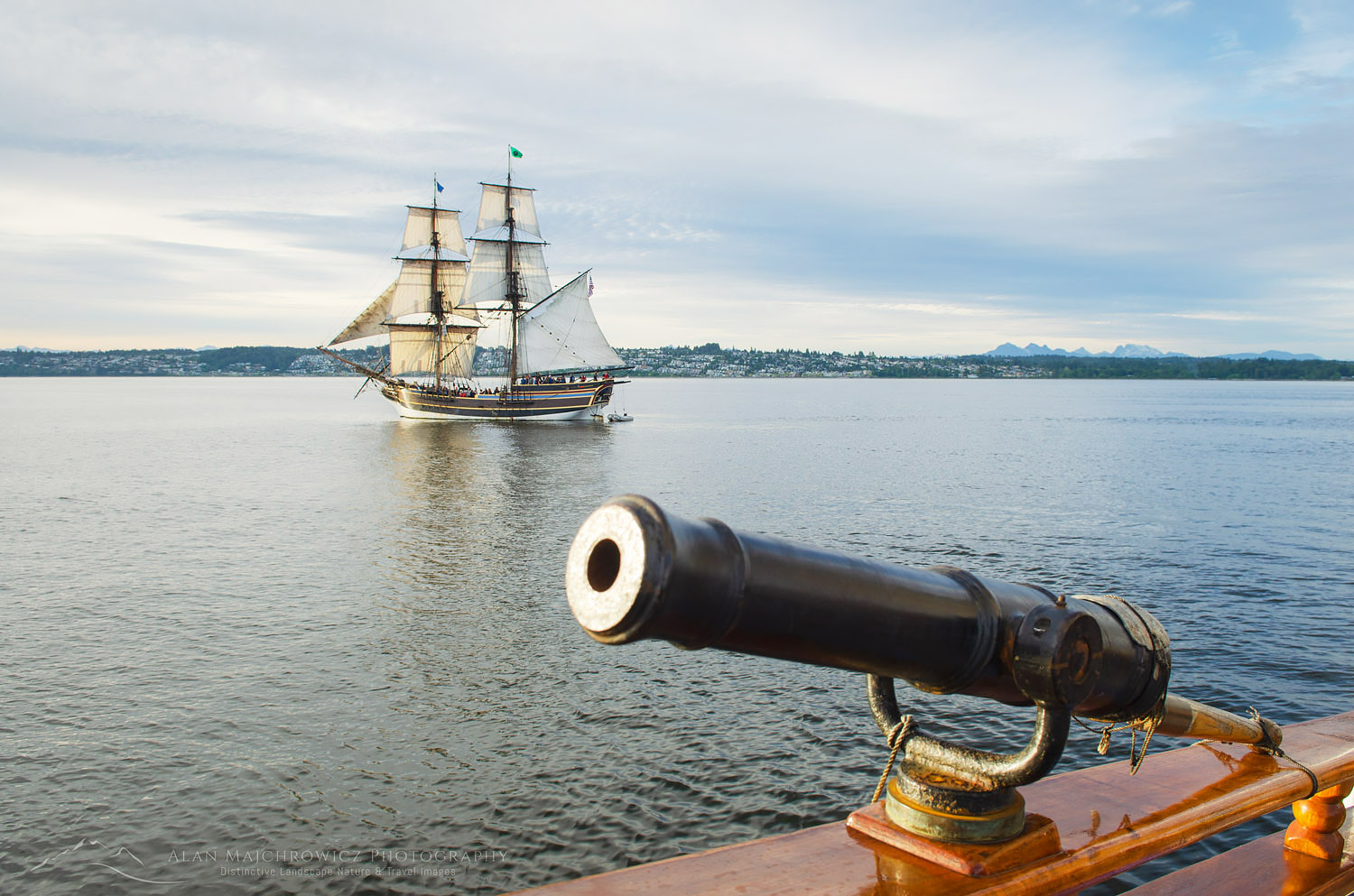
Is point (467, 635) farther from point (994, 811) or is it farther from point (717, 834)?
point (994, 811)

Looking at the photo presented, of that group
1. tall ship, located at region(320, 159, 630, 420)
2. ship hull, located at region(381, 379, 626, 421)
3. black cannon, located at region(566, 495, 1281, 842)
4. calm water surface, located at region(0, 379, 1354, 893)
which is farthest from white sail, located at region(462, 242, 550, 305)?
black cannon, located at region(566, 495, 1281, 842)

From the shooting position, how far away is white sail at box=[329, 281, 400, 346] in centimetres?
9706

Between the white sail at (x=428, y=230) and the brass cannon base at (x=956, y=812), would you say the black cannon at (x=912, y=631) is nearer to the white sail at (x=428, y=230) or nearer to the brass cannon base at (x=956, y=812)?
the brass cannon base at (x=956, y=812)

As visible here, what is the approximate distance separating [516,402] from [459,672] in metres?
81.3

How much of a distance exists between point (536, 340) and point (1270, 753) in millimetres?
96433

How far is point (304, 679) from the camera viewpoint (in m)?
13.9

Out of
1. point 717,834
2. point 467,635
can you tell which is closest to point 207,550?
point 467,635

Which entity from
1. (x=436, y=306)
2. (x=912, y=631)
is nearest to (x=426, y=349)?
(x=436, y=306)

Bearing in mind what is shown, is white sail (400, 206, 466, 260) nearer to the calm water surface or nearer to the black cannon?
the calm water surface

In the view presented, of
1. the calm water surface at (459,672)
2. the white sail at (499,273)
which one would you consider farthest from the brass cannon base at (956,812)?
the white sail at (499,273)

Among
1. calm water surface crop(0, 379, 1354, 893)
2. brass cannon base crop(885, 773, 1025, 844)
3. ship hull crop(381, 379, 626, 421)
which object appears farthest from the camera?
ship hull crop(381, 379, 626, 421)

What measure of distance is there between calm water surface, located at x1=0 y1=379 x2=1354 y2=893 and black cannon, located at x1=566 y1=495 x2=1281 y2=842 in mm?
7039

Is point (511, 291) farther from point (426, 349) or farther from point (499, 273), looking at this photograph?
point (426, 349)

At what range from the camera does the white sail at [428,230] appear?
336 feet
